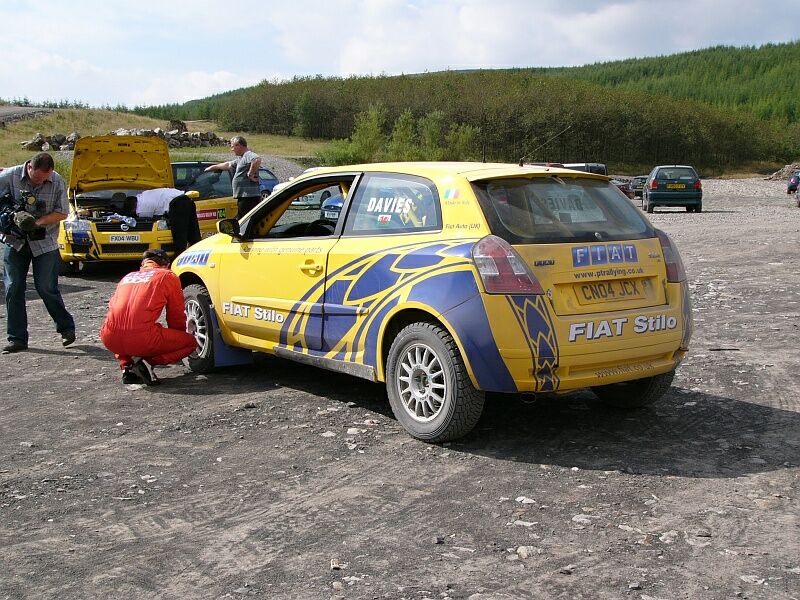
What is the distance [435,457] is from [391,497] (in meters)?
0.69

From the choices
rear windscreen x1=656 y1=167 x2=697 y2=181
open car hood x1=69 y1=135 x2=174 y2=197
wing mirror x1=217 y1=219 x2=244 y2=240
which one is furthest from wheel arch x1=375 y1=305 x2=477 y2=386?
rear windscreen x1=656 y1=167 x2=697 y2=181

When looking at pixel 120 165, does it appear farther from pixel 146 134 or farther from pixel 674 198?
pixel 146 134

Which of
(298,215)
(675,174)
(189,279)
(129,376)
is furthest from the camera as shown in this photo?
(675,174)

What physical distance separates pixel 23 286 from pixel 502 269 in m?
5.48

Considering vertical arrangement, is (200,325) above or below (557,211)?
below

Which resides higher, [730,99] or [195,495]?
[730,99]

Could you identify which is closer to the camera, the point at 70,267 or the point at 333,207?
the point at 333,207

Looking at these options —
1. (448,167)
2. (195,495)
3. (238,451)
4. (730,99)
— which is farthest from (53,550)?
(730,99)

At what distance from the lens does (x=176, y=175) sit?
1634cm

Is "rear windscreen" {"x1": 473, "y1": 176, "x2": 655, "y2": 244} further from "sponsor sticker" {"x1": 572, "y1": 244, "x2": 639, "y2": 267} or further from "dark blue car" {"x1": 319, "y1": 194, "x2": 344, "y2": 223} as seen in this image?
"dark blue car" {"x1": 319, "y1": 194, "x2": 344, "y2": 223}

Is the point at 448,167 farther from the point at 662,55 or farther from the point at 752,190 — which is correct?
the point at 662,55

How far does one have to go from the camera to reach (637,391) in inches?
239

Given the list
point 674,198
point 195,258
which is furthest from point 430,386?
point 674,198

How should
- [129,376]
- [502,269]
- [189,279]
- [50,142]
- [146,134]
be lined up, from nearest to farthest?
[502,269] → [129,376] → [189,279] → [50,142] → [146,134]
